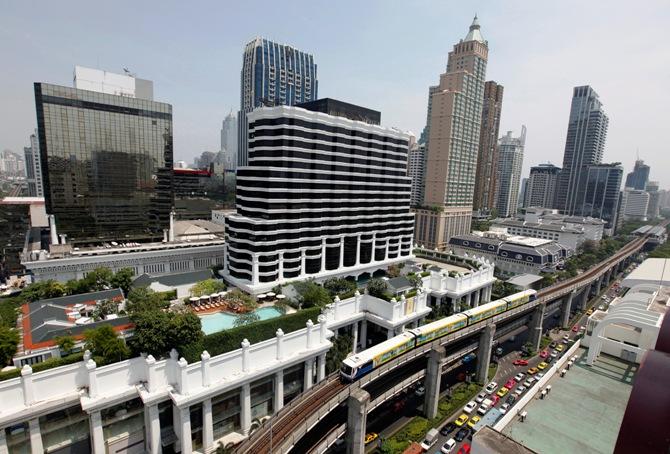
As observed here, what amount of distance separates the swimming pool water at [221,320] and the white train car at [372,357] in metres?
14.9

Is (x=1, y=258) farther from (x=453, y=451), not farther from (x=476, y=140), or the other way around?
(x=476, y=140)

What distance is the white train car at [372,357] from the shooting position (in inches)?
1861

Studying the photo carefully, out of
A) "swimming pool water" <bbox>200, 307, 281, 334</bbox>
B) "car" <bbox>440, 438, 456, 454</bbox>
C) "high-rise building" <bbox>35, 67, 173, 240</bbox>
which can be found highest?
"high-rise building" <bbox>35, 67, 173, 240</bbox>

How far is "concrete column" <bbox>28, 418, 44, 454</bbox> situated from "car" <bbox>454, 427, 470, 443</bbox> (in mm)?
55403

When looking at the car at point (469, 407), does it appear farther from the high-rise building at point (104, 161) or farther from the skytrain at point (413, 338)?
the high-rise building at point (104, 161)

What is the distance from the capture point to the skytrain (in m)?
47.8

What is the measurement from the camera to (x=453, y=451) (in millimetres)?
51156

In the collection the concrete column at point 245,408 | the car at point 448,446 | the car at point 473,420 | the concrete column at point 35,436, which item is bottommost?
the car at point 473,420

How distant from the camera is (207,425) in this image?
130 ft

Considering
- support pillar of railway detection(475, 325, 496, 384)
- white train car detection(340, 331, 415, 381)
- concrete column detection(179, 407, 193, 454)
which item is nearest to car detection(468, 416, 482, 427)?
support pillar of railway detection(475, 325, 496, 384)

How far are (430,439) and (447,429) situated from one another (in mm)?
5017

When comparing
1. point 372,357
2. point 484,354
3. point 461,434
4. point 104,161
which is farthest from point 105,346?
point 104,161

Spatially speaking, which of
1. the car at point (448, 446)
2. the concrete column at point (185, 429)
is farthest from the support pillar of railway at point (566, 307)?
the concrete column at point (185, 429)

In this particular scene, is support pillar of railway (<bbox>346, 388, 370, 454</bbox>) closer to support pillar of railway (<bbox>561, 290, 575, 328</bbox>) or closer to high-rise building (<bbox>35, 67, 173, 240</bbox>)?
high-rise building (<bbox>35, 67, 173, 240</bbox>)
